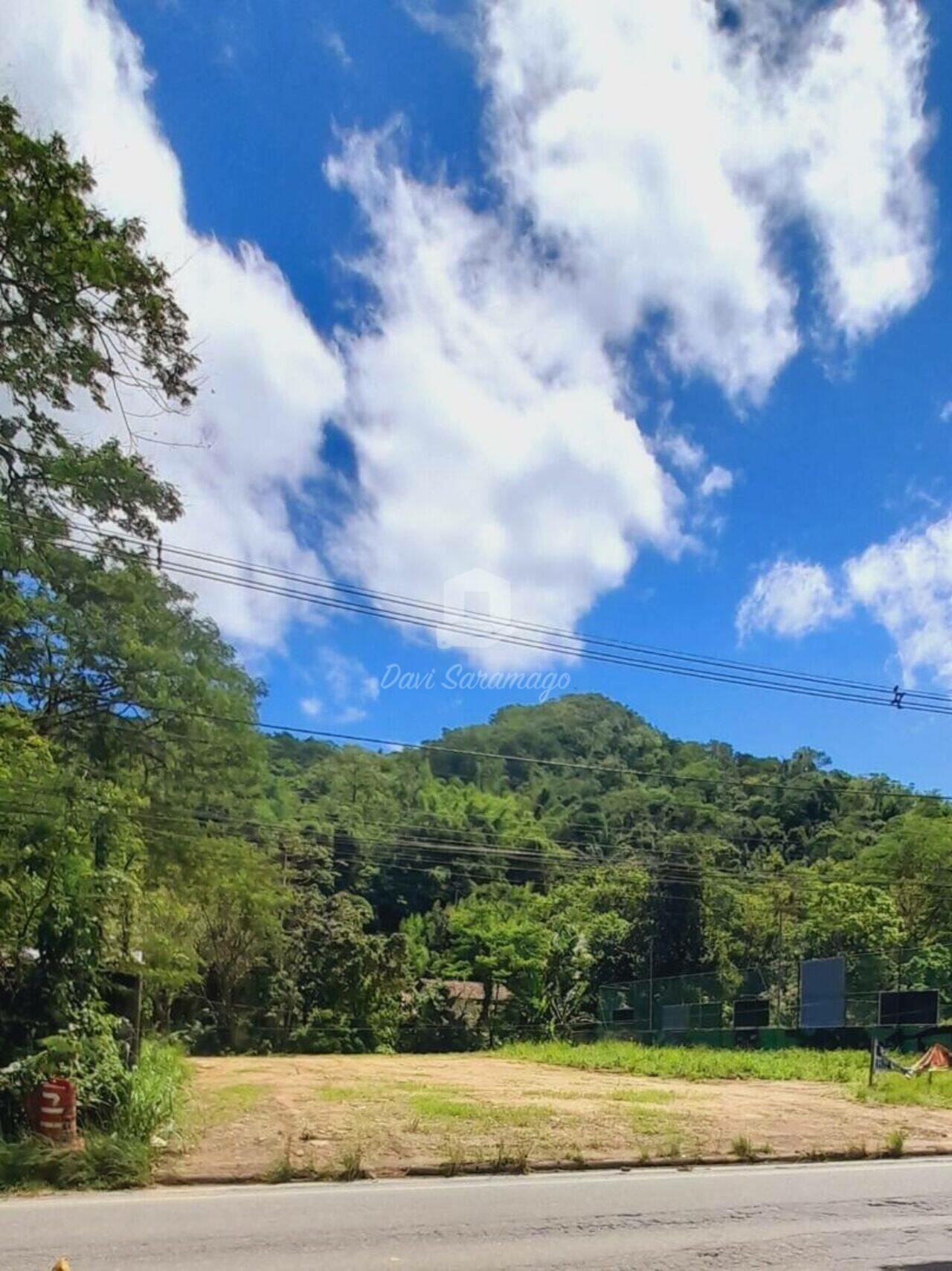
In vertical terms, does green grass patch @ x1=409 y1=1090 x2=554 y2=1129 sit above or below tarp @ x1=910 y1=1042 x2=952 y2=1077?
below

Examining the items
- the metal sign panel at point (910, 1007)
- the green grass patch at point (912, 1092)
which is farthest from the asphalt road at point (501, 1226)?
the metal sign panel at point (910, 1007)

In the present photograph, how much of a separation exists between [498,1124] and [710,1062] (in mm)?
15327

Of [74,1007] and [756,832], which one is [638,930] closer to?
[756,832]

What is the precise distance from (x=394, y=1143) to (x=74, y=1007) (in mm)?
3864

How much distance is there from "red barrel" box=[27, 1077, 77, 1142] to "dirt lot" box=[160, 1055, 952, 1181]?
1.10m

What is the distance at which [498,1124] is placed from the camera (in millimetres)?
12953

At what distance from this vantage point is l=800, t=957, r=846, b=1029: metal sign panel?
2744 cm

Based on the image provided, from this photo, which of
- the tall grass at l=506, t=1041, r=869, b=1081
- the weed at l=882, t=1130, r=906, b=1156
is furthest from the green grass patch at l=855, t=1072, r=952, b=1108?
the weed at l=882, t=1130, r=906, b=1156

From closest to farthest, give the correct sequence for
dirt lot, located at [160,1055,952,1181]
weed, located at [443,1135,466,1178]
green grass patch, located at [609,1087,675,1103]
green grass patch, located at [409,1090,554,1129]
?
weed, located at [443,1135,466,1178] < dirt lot, located at [160,1055,952,1181] < green grass patch, located at [409,1090,554,1129] < green grass patch, located at [609,1087,675,1103]

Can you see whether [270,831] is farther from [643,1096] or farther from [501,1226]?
[501,1226]

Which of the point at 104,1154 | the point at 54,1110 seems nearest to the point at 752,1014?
the point at 54,1110

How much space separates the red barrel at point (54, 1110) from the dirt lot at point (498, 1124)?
110 cm

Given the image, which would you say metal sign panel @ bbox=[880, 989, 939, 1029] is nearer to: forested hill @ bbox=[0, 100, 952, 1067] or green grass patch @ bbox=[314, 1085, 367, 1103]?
forested hill @ bbox=[0, 100, 952, 1067]

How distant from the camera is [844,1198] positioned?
876 cm
